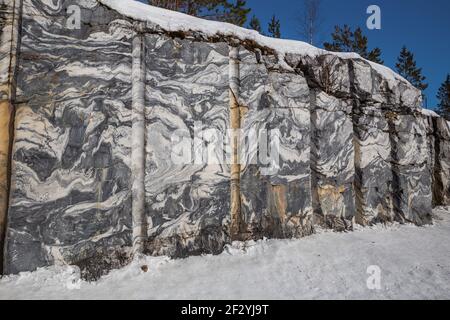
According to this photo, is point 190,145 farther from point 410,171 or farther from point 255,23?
point 255,23

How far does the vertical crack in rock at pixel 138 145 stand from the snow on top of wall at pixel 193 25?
0.32 metres

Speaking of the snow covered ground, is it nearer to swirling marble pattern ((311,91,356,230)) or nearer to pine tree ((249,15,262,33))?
swirling marble pattern ((311,91,356,230))

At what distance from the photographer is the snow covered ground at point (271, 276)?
10.3ft

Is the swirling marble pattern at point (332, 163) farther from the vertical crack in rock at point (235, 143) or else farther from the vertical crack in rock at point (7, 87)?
the vertical crack in rock at point (7, 87)

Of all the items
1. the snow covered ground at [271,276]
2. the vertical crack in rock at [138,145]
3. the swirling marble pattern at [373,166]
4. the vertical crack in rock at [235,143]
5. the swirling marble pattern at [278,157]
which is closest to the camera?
the snow covered ground at [271,276]

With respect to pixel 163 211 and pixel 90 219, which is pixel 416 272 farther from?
pixel 90 219

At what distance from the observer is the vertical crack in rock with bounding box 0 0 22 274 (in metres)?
3.55

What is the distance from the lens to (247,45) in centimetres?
518

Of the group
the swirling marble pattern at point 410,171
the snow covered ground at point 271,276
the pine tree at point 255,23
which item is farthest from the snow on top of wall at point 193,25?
the pine tree at point 255,23

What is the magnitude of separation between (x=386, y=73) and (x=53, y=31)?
7408 mm

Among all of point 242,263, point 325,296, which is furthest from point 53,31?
point 325,296

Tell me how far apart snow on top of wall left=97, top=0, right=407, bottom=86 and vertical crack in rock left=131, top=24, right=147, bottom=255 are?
32 centimetres

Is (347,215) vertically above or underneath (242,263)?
above

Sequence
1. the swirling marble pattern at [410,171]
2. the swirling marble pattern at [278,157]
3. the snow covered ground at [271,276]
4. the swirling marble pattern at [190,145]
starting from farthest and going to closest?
the swirling marble pattern at [410,171] < the swirling marble pattern at [278,157] < the swirling marble pattern at [190,145] < the snow covered ground at [271,276]
